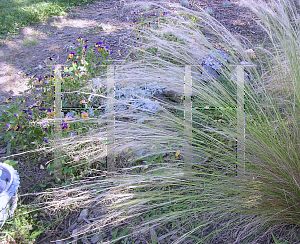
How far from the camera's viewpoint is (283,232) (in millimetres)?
1158

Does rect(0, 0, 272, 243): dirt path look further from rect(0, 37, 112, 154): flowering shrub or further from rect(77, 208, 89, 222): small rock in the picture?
rect(77, 208, 89, 222): small rock

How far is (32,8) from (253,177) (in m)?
4.52

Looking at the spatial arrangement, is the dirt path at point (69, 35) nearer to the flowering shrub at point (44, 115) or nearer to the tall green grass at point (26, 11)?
the tall green grass at point (26, 11)

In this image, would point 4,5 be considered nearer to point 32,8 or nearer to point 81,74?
point 32,8

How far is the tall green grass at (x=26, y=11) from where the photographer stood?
390 centimetres

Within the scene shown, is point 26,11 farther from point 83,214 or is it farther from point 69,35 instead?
point 83,214

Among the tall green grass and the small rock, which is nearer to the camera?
the small rock

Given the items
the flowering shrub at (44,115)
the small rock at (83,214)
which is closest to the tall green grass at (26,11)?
the flowering shrub at (44,115)

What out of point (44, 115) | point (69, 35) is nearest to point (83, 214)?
point (44, 115)

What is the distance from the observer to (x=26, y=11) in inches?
168

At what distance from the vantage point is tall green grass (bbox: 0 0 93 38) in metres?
3.90

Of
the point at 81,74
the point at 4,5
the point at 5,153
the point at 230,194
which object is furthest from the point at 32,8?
the point at 230,194

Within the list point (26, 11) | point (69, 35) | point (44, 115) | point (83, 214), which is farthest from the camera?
point (26, 11)

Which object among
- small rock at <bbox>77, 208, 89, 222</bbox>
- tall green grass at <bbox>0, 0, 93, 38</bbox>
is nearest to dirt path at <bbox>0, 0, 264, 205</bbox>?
tall green grass at <bbox>0, 0, 93, 38</bbox>
